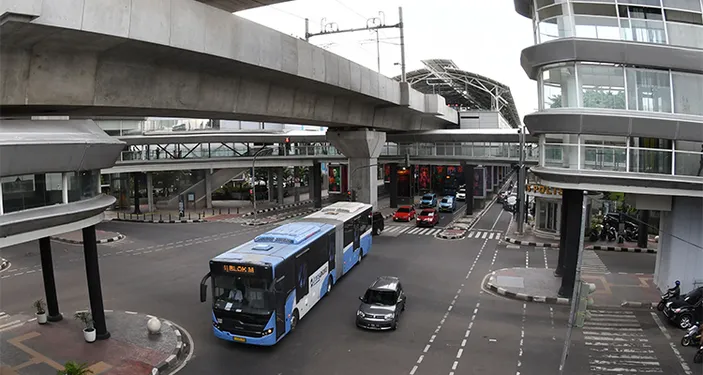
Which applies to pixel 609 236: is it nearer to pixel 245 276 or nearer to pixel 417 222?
pixel 417 222

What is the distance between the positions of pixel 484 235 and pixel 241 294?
2511 centimetres

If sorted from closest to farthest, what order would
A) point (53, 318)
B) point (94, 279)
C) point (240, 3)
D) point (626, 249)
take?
1. point (94, 279)
2. point (53, 318)
3. point (240, 3)
4. point (626, 249)

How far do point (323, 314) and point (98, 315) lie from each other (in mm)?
7783

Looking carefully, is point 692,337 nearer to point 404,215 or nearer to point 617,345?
point 617,345

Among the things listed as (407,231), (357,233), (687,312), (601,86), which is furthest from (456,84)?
(687,312)

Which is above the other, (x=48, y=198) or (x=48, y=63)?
(x=48, y=63)

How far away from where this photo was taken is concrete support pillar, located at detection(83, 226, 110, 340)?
14.6 meters

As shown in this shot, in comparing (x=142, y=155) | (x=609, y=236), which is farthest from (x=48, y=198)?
(x=142, y=155)

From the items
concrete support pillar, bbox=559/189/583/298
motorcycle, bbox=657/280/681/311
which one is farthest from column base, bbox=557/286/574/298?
motorcycle, bbox=657/280/681/311

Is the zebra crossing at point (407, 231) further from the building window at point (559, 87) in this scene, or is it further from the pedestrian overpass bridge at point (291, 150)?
the building window at point (559, 87)

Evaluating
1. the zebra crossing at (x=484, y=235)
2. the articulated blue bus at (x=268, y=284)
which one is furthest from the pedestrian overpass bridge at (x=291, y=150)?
the articulated blue bus at (x=268, y=284)

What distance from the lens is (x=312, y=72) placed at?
18750 millimetres

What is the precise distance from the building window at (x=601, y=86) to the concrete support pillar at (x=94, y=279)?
1797 cm

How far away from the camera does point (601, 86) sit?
17.6 metres
